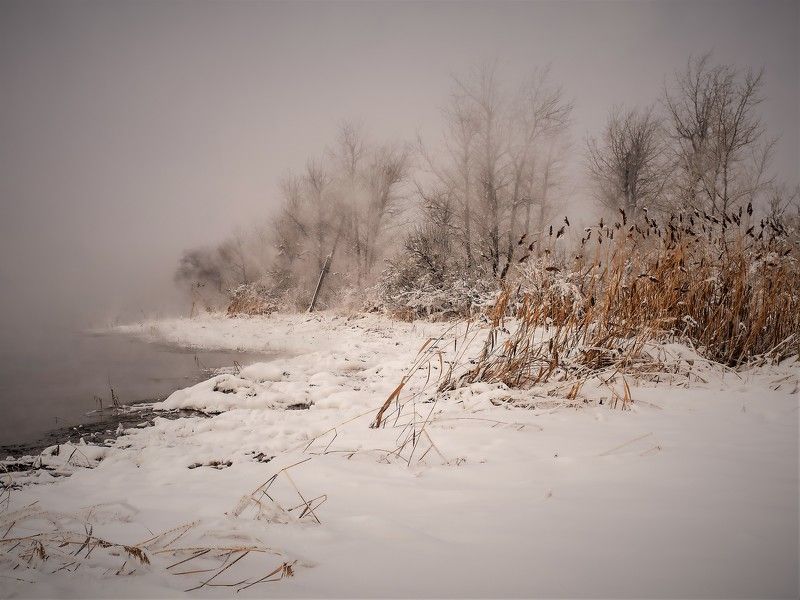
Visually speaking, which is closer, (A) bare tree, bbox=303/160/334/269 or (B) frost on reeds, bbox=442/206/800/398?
(B) frost on reeds, bbox=442/206/800/398

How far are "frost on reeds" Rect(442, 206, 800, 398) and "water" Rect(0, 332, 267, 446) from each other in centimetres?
330

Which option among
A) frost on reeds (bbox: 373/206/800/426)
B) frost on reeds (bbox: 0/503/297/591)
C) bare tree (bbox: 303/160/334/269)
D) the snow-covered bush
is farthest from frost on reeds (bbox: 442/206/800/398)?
bare tree (bbox: 303/160/334/269)

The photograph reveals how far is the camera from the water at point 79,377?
125 inches

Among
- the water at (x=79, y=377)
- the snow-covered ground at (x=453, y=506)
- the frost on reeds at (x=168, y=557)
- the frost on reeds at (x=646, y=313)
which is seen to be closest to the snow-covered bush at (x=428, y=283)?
the water at (x=79, y=377)

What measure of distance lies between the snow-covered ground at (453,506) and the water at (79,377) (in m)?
1.36

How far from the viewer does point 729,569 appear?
74cm

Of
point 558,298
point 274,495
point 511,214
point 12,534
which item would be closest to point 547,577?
point 274,495

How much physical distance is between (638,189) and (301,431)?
58.3 feet

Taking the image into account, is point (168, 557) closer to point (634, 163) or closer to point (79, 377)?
point (79, 377)

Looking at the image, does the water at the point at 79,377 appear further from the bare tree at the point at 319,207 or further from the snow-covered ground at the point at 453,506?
the bare tree at the point at 319,207

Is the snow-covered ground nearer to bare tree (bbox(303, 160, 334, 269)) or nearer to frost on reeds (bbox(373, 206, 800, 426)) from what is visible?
frost on reeds (bbox(373, 206, 800, 426))

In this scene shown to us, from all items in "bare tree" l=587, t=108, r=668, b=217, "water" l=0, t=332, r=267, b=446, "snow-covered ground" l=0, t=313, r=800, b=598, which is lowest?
"water" l=0, t=332, r=267, b=446

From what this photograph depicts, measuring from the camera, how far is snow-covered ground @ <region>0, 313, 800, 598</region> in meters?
0.79

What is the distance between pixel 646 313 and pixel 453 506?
287cm
